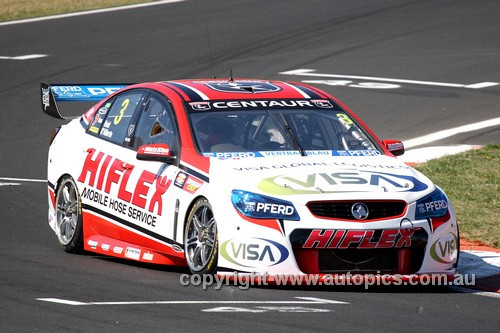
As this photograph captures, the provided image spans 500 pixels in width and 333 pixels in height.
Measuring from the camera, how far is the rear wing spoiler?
441 inches

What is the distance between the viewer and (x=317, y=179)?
8445 mm

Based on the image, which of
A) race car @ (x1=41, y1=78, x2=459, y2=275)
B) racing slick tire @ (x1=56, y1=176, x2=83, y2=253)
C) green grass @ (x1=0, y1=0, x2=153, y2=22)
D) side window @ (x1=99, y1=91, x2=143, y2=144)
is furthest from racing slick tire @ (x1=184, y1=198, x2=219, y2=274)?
green grass @ (x1=0, y1=0, x2=153, y2=22)

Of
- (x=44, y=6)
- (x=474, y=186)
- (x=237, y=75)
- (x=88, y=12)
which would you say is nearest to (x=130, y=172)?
(x=474, y=186)

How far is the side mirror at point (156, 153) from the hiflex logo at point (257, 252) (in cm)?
112

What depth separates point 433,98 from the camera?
64.1 feet

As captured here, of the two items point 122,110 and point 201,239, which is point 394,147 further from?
point 122,110

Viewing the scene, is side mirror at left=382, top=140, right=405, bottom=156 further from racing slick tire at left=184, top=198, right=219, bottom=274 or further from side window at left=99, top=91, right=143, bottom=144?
side window at left=99, top=91, right=143, bottom=144

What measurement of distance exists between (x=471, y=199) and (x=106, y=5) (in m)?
20.0

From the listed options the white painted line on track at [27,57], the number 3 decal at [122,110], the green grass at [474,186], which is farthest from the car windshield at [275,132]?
the white painted line on track at [27,57]

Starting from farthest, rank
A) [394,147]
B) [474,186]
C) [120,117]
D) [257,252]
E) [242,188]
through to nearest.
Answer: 1. [474,186]
2. [120,117]
3. [394,147]
4. [242,188]
5. [257,252]

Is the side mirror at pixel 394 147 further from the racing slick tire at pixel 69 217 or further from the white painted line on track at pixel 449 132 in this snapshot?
the white painted line on track at pixel 449 132

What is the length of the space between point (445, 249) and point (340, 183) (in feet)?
2.96

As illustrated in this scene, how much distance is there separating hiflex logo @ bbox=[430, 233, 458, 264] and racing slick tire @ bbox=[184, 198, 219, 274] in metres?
1.52

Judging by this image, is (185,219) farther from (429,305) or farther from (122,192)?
(429,305)
